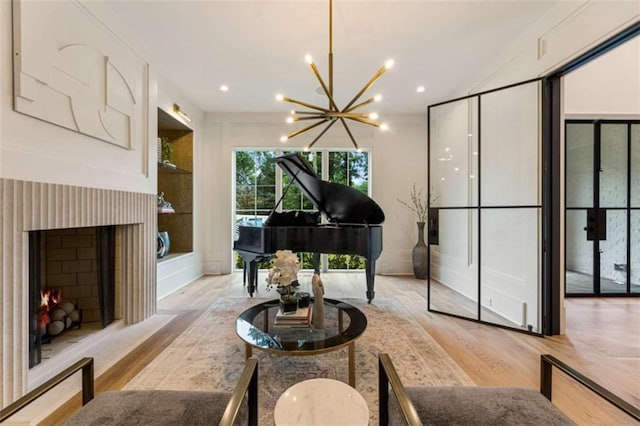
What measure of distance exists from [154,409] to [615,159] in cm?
538

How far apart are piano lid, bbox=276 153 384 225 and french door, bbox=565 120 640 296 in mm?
2773

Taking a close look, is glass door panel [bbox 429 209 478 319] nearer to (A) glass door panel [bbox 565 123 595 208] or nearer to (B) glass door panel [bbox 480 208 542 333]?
(B) glass door panel [bbox 480 208 542 333]

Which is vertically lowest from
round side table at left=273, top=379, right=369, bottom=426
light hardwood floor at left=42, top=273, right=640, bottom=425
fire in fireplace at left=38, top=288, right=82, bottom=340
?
light hardwood floor at left=42, top=273, right=640, bottom=425

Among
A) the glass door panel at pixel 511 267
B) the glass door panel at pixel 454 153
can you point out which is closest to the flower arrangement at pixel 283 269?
the glass door panel at pixel 511 267

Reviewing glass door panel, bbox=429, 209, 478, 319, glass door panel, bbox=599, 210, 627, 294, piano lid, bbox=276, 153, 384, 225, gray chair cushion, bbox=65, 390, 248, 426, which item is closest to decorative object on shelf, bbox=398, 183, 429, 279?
glass door panel, bbox=429, 209, 478, 319

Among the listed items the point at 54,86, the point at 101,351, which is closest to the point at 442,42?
the point at 54,86

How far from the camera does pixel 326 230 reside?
325cm

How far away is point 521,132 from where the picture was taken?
2.74m

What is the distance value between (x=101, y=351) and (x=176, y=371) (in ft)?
2.67

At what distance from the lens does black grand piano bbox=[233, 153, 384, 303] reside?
3193mm

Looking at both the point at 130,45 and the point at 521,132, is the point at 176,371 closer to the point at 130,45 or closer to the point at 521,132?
the point at 130,45

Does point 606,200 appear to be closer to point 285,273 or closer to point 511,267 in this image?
point 511,267

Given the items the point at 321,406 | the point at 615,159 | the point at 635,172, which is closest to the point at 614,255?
the point at 635,172

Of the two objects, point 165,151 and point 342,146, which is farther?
point 342,146
